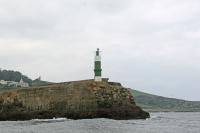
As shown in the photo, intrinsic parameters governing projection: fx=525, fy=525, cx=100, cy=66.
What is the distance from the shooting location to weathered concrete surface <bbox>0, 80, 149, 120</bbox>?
4997 centimetres

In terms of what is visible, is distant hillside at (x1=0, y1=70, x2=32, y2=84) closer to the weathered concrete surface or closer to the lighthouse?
the weathered concrete surface

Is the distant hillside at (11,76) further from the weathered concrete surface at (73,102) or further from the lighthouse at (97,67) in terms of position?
the lighthouse at (97,67)

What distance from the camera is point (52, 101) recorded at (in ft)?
174

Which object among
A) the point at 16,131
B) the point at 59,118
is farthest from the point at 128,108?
the point at 16,131

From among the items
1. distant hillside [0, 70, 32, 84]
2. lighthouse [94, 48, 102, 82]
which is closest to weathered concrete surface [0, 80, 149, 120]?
lighthouse [94, 48, 102, 82]

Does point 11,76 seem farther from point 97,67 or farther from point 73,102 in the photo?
point 73,102

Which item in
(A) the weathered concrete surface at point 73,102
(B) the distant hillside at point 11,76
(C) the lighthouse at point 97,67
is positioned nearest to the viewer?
(A) the weathered concrete surface at point 73,102

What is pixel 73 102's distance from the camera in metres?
51.2

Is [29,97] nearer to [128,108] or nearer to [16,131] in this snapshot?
[128,108]

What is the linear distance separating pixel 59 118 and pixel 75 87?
3498 millimetres

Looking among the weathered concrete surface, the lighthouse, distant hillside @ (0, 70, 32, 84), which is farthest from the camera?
distant hillside @ (0, 70, 32, 84)

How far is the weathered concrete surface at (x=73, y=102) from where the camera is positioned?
164ft

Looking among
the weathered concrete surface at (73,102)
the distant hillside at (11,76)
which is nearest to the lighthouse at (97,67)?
the weathered concrete surface at (73,102)

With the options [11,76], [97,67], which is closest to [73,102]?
[97,67]
